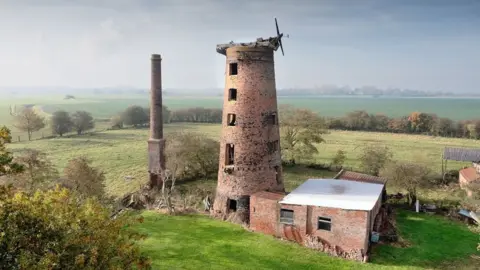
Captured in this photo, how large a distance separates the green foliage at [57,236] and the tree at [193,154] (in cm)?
2738

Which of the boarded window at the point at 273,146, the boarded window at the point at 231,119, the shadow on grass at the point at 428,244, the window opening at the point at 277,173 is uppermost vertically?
the boarded window at the point at 231,119

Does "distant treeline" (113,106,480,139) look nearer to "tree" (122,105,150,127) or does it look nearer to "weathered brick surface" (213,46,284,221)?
"tree" (122,105,150,127)

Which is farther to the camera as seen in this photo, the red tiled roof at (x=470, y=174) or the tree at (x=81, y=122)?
the tree at (x=81, y=122)

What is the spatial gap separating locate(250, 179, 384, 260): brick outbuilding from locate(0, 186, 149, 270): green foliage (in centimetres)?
1123

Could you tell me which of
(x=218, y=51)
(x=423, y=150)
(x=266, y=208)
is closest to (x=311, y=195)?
(x=266, y=208)

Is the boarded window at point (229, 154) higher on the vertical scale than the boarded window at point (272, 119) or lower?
lower

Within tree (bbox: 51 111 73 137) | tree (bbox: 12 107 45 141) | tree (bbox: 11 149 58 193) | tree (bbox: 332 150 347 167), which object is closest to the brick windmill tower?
tree (bbox: 11 149 58 193)

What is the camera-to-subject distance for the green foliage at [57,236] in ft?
30.5

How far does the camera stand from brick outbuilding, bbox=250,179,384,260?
1961cm

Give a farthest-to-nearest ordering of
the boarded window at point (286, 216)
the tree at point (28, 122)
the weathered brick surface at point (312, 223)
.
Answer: the tree at point (28, 122) → the boarded window at point (286, 216) → the weathered brick surface at point (312, 223)

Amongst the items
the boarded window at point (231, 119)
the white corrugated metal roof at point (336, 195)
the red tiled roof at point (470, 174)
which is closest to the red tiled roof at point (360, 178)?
the white corrugated metal roof at point (336, 195)

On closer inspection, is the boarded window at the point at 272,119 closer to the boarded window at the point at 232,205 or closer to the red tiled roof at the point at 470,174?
the boarded window at the point at 232,205

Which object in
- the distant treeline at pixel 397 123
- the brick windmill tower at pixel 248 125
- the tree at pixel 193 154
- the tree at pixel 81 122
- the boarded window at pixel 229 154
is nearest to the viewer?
the brick windmill tower at pixel 248 125

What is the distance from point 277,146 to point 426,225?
1150cm
